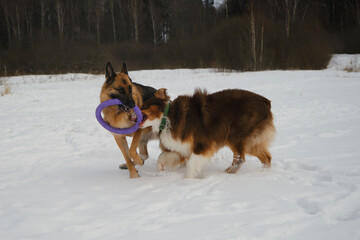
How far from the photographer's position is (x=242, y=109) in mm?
4004

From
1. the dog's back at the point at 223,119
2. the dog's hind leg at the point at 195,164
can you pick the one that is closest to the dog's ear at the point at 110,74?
the dog's back at the point at 223,119

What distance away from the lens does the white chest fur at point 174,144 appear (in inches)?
159

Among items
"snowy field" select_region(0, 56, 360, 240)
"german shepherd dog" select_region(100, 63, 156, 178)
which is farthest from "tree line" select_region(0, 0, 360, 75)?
"german shepherd dog" select_region(100, 63, 156, 178)

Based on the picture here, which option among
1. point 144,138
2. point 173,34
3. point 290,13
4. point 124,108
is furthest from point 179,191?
point 173,34

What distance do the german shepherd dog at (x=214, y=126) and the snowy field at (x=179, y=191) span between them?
1.09ft

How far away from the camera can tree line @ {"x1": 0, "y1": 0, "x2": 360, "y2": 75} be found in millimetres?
24062

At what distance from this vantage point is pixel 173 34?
39.0 m

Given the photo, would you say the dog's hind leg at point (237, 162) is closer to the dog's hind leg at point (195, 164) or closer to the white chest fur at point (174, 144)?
the dog's hind leg at point (195, 164)

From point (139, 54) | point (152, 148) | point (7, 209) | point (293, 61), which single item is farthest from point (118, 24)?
point (7, 209)

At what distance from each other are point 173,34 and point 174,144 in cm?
3703

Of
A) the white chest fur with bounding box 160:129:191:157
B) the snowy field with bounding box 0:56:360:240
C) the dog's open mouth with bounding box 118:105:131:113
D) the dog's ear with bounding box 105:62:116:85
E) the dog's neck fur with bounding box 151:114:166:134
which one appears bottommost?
the snowy field with bounding box 0:56:360:240

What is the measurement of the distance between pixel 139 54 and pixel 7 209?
109 ft

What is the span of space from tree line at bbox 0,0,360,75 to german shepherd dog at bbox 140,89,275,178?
1915 centimetres

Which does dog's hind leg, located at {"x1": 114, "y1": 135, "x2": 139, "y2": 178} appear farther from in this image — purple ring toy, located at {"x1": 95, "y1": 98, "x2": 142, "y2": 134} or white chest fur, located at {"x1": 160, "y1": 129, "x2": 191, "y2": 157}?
white chest fur, located at {"x1": 160, "y1": 129, "x2": 191, "y2": 157}
